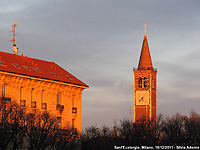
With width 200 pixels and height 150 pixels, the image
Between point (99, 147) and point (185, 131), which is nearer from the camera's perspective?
point (99, 147)

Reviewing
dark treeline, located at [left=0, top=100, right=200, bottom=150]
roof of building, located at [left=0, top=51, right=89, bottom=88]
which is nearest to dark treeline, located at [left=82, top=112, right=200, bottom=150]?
dark treeline, located at [left=0, top=100, right=200, bottom=150]

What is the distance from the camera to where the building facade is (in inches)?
3403

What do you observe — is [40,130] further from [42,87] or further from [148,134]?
[148,134]

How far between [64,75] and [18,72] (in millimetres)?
15702

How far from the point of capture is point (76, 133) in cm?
9306

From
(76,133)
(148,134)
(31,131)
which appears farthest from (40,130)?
(148,134)

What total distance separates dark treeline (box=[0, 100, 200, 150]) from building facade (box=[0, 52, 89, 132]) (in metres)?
3.24

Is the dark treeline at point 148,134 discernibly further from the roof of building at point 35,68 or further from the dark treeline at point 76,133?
the roof of building at point 35,68

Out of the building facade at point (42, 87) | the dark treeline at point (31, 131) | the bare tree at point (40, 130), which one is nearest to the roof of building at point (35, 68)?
the building facade at point (42, 87)

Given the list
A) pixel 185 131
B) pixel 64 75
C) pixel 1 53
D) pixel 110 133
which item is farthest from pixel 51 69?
pixel 185 131

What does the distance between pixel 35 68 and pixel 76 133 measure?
13000mm

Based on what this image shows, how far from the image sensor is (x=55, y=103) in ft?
317

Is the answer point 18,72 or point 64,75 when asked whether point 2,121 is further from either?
point 64,75

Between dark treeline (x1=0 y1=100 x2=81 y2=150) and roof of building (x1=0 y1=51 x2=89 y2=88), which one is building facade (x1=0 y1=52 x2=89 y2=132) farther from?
dark treeline (x1=0 y1=100 x2=81 y2=150)
